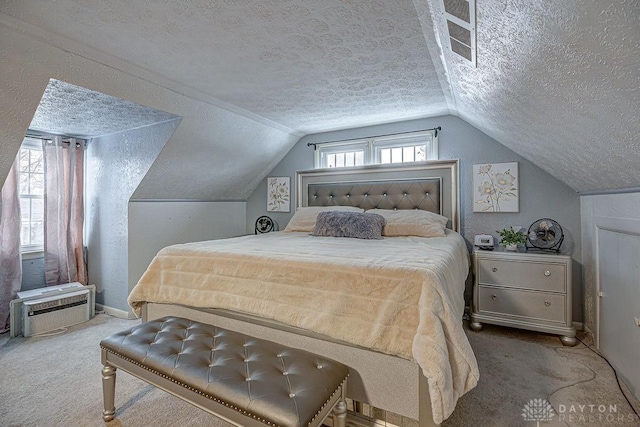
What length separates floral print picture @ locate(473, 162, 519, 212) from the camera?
2.91 meters

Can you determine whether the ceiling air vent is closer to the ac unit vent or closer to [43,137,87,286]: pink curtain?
the ac unit vent

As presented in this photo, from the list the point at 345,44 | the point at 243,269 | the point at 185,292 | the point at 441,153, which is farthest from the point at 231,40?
the point at 441,153

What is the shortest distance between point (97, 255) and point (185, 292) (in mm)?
2203

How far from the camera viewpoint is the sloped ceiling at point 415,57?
0.99 m

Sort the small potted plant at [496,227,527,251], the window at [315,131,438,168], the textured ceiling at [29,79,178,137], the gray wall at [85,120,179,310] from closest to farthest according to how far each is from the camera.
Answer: the textured ceiling at [29,79,178,137]
the small potted plant at [496,227,527,251]
the gray wall at [85,120,179,310]
the window at [315,131,438,168]

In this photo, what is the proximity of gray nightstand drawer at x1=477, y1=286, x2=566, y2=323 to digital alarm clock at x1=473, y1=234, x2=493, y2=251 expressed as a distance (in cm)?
37

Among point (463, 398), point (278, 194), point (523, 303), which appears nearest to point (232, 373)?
point (463, 398)

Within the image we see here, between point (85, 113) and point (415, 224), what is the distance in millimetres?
3121

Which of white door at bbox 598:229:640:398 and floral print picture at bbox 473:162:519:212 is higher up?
floral print picture at bbox 473:162:519:212

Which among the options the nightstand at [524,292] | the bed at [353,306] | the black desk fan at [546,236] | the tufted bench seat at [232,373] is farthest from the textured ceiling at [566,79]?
the tufted bench seat at [232,373]

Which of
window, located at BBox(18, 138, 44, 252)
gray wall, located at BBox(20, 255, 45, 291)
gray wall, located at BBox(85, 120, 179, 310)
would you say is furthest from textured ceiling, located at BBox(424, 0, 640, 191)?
gray wall, located at BBox(20, 255, 45, 291)

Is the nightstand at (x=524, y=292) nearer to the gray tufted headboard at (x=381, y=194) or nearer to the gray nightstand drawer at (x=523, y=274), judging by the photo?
the gray nightstand drawer at (x=523, y=274)

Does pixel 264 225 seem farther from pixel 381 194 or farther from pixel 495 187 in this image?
pixel 495 187

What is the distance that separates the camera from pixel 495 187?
2990mm
